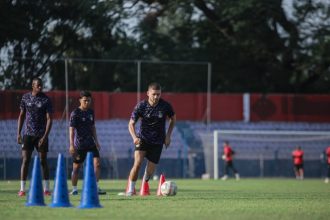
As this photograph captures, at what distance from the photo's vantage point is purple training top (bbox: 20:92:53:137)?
54.5 ft

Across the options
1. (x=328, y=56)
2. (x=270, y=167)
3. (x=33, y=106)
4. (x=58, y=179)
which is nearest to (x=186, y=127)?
(x=270, y=167)

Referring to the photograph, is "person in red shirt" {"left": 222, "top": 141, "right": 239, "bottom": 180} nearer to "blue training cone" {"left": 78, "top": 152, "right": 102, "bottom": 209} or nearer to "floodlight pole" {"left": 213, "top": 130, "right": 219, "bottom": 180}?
"floodlight pole" {"left": 213, "top": 130, "right": 219, "bottom": 180}

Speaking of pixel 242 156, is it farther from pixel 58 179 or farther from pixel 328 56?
pixel 58 179

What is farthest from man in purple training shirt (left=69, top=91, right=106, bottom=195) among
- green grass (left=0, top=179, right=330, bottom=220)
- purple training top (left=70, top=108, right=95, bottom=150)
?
green grass (left=0, top=179, right=330, bottom=220)

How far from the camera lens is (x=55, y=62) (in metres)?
34.9

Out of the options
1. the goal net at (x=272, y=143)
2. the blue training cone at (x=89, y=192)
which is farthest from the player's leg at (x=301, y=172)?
the blue training cone at (x=89, y=192)

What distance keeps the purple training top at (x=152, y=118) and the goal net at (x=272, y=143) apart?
860 inches

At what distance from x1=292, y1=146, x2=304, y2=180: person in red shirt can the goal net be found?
1.28 m

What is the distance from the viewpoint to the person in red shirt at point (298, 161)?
121ft

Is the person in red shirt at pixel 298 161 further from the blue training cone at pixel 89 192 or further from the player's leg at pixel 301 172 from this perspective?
the blue training cone at pixel 89 192

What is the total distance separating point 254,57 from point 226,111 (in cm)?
550

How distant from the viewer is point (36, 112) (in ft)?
54.6

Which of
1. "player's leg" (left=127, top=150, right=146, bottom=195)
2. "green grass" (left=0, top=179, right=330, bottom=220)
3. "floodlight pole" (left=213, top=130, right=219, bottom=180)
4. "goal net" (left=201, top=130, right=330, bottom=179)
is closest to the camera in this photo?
"green grass" (left=0, top=179, right=330, bottom=220)

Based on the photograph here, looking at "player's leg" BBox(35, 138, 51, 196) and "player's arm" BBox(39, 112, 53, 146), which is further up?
"player's arm" BBox(39, 112, 53, 146)
